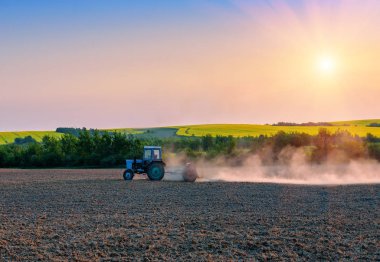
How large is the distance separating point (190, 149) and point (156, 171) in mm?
29144

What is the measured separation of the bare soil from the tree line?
27.1 m

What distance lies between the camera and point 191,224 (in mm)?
17219

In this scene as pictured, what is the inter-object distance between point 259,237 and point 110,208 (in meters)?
8.07

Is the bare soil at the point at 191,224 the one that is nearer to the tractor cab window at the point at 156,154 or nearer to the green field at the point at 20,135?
the tractor cab window at the point at 156,154

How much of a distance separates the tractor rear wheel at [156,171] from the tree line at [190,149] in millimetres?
21976

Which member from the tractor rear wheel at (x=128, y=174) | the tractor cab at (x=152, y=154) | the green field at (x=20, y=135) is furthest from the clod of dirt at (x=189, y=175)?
the green field at (x=20, y=135)

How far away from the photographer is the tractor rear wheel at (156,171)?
112ft


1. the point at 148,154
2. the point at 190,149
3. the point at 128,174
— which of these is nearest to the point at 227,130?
the point at 190,149

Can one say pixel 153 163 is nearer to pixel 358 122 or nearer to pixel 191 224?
pixel 191 224

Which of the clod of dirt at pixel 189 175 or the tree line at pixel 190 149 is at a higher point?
the tree line at pixel 190 149

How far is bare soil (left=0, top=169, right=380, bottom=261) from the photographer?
13281 mm

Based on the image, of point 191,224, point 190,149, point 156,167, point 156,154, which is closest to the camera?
point 191,224

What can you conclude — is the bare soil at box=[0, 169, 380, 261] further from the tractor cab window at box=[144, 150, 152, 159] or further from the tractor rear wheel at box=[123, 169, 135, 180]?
the tractor rear wheel at box=[123, 169, 135, 180]

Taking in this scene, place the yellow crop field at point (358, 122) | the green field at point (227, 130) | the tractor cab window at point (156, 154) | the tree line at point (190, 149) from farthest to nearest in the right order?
the yellow crop field at point (358, 122)
the green field at point (227, 130)
the tree line at point (190, 149)
the tractor cab window at point (156, 154)
